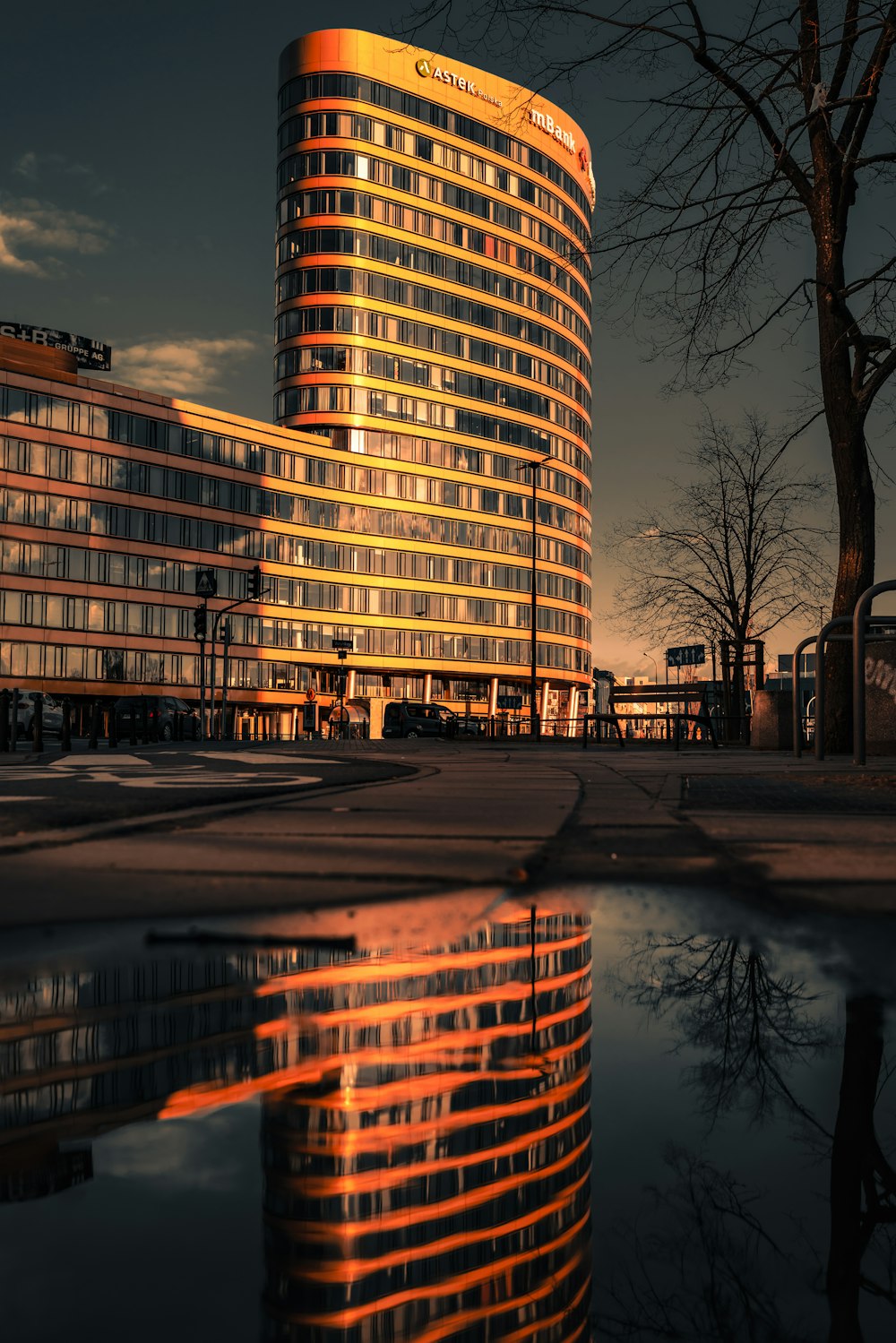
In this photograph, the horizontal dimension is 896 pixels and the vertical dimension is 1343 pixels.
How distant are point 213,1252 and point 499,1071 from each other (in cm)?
68

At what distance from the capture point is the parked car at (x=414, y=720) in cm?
5684

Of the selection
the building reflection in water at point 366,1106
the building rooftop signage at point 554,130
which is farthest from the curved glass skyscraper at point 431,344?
the building reflection in water at point 366,1106

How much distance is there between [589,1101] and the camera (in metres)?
1.69

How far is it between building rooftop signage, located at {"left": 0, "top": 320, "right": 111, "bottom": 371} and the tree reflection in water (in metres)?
81.4

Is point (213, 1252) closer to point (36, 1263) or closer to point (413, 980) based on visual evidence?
point (36, 1263)

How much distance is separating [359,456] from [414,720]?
97.7ft

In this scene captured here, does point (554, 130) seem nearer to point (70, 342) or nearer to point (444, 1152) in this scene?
point (70, 342)

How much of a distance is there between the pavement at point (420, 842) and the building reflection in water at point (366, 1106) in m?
1.01

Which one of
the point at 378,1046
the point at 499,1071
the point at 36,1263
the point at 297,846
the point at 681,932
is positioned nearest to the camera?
the point at 36,1263

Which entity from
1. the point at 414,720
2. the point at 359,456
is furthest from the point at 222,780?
the point at 359,456

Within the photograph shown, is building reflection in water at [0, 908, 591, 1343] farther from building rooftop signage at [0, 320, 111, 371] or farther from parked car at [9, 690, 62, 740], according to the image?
building rooftop signage at [0, 320, 111, 371]

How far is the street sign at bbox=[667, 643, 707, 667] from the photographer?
39.4 metres

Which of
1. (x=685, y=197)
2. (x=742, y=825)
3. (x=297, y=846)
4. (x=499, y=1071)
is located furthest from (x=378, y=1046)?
(x=685, y=197)

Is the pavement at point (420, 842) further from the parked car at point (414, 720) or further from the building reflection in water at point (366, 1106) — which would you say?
the parked car at point (414, 720)
